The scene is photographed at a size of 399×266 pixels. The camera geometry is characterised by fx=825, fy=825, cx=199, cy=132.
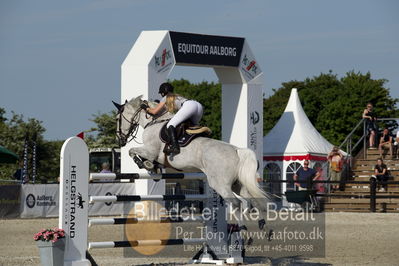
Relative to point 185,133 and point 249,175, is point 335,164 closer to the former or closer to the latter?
point 185,133

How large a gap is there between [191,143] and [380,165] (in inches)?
513

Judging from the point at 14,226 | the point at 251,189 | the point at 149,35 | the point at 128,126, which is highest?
the point at 149,35

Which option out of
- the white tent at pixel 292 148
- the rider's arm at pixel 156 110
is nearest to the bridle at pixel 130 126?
the rider's arm at pixel 156 110

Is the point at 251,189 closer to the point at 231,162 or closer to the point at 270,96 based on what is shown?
the point at 231,162

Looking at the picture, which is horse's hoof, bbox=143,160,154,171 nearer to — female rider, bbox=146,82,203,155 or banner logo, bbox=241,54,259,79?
female rider, bbox=146,82,203,155

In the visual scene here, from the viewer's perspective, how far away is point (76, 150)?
8898mm

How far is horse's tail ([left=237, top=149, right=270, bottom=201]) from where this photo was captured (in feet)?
31.8

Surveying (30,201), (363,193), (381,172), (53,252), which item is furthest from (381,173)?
(53,252)

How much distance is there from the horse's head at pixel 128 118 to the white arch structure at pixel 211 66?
7.76 meters

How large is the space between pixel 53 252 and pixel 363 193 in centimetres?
1503

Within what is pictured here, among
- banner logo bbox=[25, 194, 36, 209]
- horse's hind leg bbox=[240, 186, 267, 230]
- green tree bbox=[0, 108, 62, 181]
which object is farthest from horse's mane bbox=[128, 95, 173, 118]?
green tree bbox=[0, 108, 62, 181]

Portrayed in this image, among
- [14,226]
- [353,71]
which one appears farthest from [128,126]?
[353,71]

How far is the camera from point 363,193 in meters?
22.4

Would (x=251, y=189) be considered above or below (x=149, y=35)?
below
